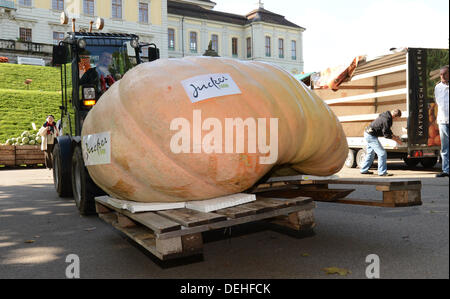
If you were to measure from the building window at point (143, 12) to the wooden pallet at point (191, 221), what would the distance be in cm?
4491

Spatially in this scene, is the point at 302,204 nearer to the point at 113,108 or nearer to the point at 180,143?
the point at 180,143

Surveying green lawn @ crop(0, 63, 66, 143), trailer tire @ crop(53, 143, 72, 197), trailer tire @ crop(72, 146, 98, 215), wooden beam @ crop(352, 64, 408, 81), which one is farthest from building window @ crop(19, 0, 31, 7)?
trailer tire @ crop(72, 146, 98, 215)

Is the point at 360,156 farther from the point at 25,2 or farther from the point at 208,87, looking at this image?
the point at 25,2

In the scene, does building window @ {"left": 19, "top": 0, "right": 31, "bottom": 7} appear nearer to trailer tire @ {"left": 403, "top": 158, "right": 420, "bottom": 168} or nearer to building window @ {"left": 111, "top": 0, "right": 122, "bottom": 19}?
building window @ {"left": 111, "top": 0, "right": 122, "bottom": 19}

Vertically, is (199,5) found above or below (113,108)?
above

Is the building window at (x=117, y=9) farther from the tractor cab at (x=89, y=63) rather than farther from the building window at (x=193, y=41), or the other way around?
the tractor cab at (x=89, y=63)

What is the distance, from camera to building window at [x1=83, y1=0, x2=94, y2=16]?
41544 millimetres

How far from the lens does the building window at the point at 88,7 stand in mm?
41544

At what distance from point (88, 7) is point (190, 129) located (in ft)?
143

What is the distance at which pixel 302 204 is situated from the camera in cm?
317

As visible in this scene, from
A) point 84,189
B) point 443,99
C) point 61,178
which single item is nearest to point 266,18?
point 61,178

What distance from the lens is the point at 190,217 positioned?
107 inches

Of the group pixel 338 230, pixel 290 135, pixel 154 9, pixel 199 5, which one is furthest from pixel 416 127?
pixel 199 5
